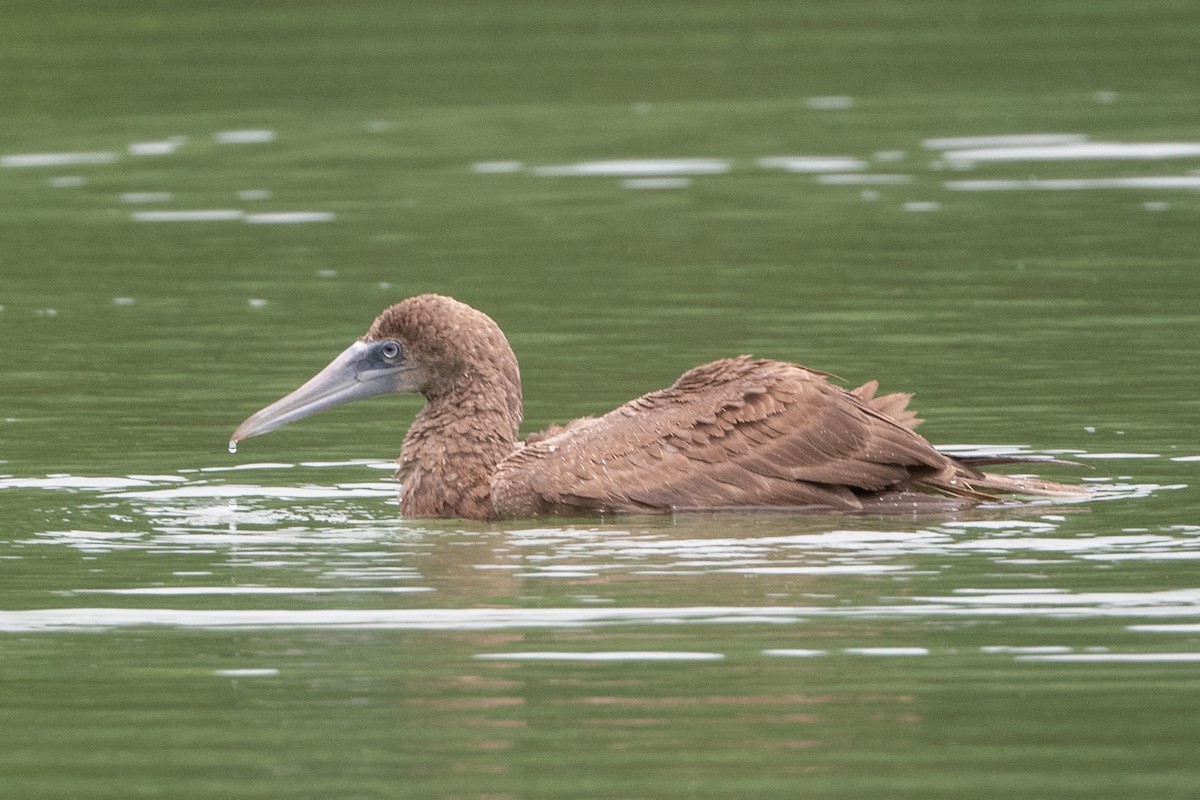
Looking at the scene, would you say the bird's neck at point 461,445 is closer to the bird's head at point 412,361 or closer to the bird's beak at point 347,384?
the bird's head at point 412,361

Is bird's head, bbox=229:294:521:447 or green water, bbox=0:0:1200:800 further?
bird's head, bbox=229:294:521:447

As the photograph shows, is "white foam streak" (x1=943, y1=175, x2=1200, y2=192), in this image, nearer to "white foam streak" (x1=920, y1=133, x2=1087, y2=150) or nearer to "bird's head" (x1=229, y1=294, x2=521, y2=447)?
"white foam streak" (x1=920, y1=133, x2=1087, y2=150)

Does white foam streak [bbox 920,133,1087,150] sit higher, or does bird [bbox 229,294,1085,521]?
white foam streak [bbox 920,133,1087,150]

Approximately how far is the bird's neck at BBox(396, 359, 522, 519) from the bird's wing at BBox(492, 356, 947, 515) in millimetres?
452

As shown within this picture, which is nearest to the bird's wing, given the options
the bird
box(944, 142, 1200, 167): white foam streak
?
the bird

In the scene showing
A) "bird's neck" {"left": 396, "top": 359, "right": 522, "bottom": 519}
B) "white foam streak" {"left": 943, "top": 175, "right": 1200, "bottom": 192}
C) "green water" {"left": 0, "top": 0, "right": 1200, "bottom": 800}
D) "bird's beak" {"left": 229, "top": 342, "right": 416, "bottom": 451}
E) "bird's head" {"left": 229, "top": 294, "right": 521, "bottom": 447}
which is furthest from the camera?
"white foam streak" {"left": 943, "top": 175, "right": 1200, "bottom": 192}

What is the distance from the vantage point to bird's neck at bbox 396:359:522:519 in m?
12.0

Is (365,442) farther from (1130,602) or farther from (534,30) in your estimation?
(534,30)

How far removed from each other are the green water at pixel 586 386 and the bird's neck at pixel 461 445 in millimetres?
216

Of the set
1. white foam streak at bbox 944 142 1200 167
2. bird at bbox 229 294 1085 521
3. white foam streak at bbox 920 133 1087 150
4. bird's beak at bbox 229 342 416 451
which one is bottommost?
bird at bbox 229 294 1085 521

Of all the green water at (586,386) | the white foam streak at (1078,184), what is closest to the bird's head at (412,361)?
the green water at (586,386)

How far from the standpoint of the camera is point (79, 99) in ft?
88.7

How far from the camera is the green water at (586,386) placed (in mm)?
8281

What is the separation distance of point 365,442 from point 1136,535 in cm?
465
